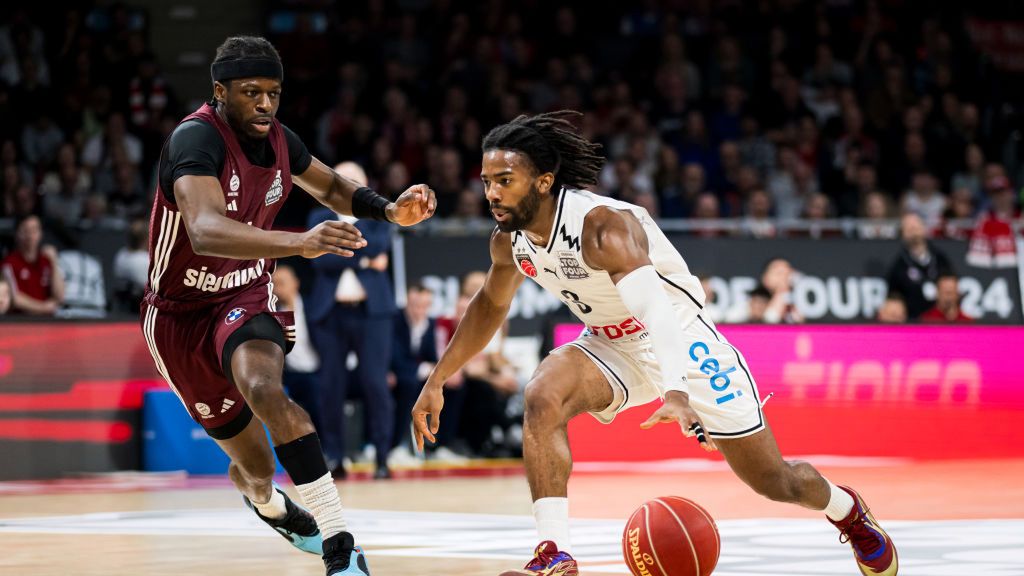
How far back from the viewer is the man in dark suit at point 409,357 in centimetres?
1252

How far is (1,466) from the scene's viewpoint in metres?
11.1

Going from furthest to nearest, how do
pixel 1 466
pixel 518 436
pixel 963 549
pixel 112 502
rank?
pixel 518 436
pixel 1 466
pixel 112 502
pixel 963 549

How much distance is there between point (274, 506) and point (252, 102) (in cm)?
191

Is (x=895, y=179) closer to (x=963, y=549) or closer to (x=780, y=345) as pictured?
(x=780, y=345)

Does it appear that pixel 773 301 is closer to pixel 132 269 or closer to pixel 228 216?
pixel 132 269

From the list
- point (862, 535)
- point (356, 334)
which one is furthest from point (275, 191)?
point (356, 334)

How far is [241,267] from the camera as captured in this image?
6121mm

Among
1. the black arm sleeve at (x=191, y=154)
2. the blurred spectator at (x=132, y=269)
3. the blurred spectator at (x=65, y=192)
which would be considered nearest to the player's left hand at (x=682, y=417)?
the black arm sleeve at (x=191, y=154)

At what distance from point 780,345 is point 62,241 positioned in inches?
247

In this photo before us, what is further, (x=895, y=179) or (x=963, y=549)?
(x=895, y=179)

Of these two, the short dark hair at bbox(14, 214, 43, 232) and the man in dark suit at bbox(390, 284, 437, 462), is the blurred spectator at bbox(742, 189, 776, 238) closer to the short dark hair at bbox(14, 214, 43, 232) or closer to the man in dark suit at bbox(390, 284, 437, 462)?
the man in dark suit at bbox(390, 284, 437, 462)

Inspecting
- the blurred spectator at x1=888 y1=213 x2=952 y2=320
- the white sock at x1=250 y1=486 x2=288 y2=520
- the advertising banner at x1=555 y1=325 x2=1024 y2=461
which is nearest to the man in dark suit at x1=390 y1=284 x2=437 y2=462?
the advertising banner at x1=555 y1=325 x2=1024 y2=461

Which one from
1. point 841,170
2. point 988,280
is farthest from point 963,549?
point 841,170

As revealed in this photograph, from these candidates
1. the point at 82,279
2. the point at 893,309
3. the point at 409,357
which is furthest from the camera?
the point at 893,309
